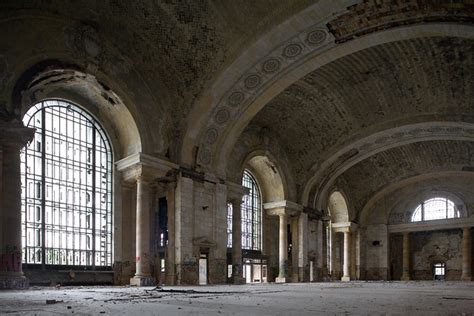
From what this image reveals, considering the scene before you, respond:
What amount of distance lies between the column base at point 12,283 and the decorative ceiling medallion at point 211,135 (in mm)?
8853

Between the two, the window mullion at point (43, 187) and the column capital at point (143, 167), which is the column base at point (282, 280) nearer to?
the column capital at point (143, 167)

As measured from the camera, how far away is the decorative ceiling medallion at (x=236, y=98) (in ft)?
61.0

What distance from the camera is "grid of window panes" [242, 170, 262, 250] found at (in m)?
25.0

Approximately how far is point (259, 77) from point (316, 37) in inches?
107

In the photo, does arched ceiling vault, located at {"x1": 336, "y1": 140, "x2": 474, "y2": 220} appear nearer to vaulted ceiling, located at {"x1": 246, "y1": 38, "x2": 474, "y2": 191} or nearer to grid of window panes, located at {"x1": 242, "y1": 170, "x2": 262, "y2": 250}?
vaulted ceiling, located at {"x1": 246, "y1": 38, "x2": 474, "y2": 191}

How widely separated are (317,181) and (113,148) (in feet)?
43.4

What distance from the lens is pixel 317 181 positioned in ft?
89.8

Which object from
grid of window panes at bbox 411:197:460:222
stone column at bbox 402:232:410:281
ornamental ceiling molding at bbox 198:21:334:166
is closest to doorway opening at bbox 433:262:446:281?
stone column at bbox 402:232:410:281

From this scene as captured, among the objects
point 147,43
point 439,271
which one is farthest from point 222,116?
point 439,271

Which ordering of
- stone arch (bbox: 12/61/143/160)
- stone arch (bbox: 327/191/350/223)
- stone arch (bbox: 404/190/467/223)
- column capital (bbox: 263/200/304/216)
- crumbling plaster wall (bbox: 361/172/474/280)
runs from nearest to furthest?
stone arch (bbox: 12/61/143/160), column capital (bbox: 263/200/304/216), stone arch (bbox: 404/190/467/223), crumbling plaster wall (bbox: 361/172/474/280), stone arch (bbox: 327/191/350/223)

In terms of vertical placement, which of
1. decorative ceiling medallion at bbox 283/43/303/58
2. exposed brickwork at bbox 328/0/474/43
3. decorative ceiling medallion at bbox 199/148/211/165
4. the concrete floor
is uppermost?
exposed brickwork at bbox 328/0/474/43

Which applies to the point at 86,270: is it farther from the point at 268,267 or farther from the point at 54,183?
the point at 268,267

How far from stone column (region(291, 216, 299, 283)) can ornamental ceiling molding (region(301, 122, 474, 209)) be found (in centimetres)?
138

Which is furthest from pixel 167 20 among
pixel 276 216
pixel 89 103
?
pixel 276 216
